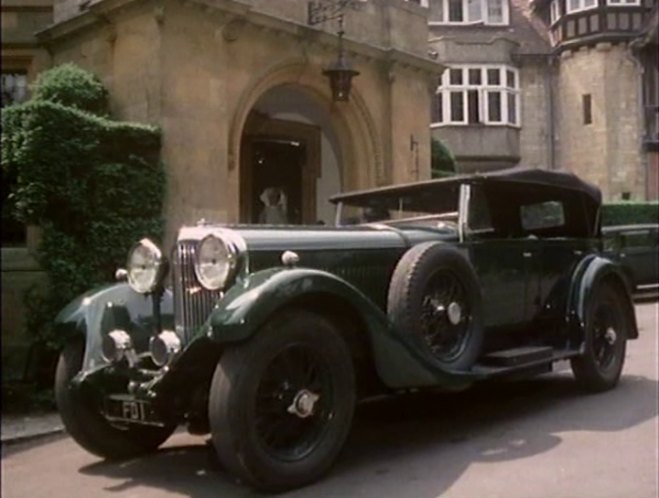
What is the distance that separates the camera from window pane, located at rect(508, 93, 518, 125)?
23750mm

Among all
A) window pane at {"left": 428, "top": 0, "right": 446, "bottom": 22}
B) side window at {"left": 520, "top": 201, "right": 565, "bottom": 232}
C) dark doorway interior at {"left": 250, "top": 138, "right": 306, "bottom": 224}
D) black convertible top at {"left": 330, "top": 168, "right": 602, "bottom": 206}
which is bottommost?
side window at {"left": 520, "top": 201, "right": 565, "bottom": 232}

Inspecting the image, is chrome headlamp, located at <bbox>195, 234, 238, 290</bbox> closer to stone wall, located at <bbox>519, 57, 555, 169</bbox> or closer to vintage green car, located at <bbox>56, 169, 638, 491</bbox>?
vintage green car, located at <bbox>56, 169, 638, 491</bbox>

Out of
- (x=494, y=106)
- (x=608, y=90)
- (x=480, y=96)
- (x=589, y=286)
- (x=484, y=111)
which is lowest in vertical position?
(x=589, y=286)

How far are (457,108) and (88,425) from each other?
68.1 feet

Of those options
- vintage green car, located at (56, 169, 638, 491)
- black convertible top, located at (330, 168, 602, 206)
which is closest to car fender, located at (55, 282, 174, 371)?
vintage green car, located at (56, 169, 638, 491)

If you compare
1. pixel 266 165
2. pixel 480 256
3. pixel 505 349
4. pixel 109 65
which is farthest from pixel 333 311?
pixel 266 165

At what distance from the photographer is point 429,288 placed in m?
4.85

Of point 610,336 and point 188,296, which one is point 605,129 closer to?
point 610,336

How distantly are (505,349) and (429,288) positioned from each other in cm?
126

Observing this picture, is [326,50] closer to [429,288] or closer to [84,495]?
[429,288]

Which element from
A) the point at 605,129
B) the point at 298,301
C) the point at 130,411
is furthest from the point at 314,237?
the point at 605,129

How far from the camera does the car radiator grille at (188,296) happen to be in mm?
4320

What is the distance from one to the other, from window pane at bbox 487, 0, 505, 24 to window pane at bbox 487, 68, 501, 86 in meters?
16.7

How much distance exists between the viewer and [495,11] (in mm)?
7098
